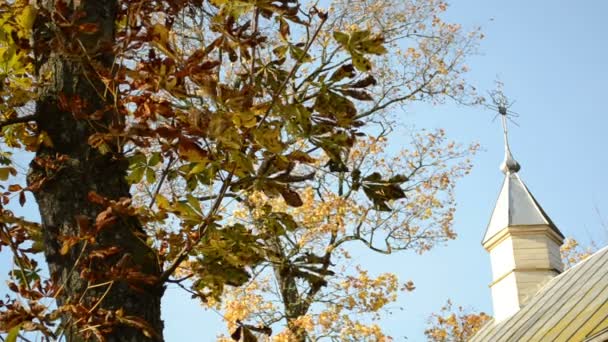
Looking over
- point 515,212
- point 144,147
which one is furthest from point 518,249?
point 144,147

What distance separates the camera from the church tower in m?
17.0

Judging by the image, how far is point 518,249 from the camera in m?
17.8

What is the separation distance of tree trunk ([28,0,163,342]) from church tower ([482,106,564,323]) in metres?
14.7

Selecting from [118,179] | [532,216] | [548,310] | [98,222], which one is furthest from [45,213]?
[532,216]

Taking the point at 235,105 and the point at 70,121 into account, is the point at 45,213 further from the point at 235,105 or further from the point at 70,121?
the point at 235,105

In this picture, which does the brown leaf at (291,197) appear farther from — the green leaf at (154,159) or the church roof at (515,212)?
the church roof at (515,212)

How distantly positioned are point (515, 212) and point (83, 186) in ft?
54.1

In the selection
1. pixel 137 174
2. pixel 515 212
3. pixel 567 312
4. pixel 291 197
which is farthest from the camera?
pixel 515 212

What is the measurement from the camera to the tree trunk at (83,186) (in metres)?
2.58

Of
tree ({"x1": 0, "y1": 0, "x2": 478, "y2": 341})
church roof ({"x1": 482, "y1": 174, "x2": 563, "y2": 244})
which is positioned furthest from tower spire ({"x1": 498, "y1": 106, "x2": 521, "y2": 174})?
tree ({"x1": 0, "y1": 0, "x2": 478, "y2": 341})

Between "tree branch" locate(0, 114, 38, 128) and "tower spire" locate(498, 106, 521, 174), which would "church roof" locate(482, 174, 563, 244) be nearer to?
"tower spire" locate(498, 106, 521, 174)

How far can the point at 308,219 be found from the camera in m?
16.5

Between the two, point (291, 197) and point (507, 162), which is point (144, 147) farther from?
point (507, 162)

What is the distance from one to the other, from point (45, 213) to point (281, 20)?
3.67 ft
